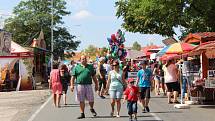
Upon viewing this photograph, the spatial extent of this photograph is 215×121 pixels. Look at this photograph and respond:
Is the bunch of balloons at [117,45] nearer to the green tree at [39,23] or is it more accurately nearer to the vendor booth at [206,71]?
the vendor booth at [206,71]

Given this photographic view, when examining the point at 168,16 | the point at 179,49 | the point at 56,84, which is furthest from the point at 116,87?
the point at 168,16

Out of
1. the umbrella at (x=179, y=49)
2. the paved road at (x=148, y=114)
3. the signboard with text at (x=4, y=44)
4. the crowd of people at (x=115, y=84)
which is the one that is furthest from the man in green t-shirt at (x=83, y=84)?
the signboard with text at (x=4, y=44)

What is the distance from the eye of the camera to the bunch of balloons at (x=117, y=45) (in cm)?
3862

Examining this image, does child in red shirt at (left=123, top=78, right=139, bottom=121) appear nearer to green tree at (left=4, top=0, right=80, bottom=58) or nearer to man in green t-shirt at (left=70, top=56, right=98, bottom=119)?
man in green t-shirt at (left=70, top=56, right=98, bottom=119)

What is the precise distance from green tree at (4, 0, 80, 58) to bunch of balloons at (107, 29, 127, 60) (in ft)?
135

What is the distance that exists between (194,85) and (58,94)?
5025mm

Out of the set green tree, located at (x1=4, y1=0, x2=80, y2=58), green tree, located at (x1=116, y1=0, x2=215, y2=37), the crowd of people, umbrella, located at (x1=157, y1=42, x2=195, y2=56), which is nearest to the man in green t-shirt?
the crowd of people

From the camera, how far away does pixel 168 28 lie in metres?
36.4

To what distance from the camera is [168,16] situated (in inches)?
1308

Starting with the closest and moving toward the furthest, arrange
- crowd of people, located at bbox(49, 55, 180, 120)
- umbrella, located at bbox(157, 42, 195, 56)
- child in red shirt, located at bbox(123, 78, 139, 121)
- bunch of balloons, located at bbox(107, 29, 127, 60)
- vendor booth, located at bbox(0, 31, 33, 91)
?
1. child in red shirt, located at bbox(123, 78, 139, 121)
2. crowd of people, located at bbox(49, 55, 180, 120)
3. umbrella, located at bbox(157, 42, 195, 56)
4. vendor booth, located at bbox(0, 31, 33, 91)
5. bunch of balloons, located at bbox(107, 29, 127, 60)

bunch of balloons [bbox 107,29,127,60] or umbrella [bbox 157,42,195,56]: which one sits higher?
bunch of balloons [bbox 107,29,127,60]

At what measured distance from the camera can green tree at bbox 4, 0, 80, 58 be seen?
81.2 meters

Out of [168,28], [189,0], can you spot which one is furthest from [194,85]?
[168,28]

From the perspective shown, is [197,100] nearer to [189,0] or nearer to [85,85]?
[85,85]
